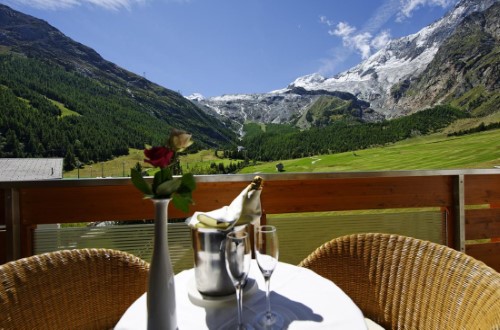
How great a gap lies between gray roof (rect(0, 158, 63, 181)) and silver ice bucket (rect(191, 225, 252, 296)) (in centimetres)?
184

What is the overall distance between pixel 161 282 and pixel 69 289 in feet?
2.40

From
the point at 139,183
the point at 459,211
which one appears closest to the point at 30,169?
the point at 139,183

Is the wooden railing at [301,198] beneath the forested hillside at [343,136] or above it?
beneath

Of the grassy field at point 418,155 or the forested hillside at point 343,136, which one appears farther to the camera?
the forested hillside at point 343,136

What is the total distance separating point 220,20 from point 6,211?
382 centimetres

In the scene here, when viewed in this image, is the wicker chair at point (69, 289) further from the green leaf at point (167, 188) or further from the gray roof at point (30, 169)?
the gray roof at point (30, 169)

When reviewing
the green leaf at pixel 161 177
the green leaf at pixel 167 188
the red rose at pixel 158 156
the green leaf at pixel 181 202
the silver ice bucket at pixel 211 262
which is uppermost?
the red rose at pixel 158 156

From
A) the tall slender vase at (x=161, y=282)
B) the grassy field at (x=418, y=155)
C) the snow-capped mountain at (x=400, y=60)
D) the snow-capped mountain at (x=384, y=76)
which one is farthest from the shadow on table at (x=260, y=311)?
the snow-capped mountain at (x=400, y=60)

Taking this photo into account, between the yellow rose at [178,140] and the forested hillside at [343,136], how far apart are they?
352 cm

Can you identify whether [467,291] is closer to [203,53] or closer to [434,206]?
[434,206]

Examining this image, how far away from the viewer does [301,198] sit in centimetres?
245

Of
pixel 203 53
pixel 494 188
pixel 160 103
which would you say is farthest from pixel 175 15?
pixel 494 188

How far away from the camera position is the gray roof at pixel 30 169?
7.66 ft

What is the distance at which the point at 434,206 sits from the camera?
261 centimetres
